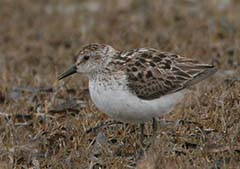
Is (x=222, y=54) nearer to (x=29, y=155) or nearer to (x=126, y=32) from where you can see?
(x=126, y=32)

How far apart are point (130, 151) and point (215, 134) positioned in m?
0.85

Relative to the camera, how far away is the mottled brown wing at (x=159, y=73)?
6.97m

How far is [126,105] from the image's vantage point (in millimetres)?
6680

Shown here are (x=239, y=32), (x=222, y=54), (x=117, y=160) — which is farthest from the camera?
(x=239, y=32)

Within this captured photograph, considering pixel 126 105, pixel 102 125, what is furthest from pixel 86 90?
pixel 126 105

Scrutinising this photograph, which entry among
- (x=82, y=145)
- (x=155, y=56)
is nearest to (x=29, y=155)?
(x=82, y=145)

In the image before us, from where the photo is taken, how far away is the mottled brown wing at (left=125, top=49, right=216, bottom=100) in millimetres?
6969

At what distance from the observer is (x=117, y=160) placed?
655 centimetres

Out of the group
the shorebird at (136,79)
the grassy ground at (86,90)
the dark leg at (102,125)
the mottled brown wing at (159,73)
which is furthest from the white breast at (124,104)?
the dark leg at (102,125)

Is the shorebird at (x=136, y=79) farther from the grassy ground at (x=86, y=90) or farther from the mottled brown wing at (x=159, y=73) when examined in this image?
the grassy ground at (x=86, y=90)

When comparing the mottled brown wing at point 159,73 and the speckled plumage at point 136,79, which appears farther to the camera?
the mottled brown wing at point 159,73

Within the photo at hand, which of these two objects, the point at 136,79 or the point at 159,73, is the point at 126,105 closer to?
the point at 136,79

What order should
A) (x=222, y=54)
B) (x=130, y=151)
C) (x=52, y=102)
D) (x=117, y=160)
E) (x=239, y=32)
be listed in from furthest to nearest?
(x=239, y=32) < (x=222, y=54) < (x=52, y=102) < (x=130, y=151) < (x=117, y=160)

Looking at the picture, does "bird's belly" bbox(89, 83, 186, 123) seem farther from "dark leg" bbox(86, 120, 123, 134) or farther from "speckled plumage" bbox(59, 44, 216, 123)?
"dark leg" bbox(86, 120, 123, 134)
